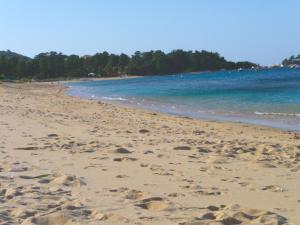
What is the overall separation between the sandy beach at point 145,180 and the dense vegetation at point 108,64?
107 metres

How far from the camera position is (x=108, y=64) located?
140m

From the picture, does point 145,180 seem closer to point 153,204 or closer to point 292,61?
point 153,204

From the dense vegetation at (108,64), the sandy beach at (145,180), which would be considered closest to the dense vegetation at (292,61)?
the dense vegetation at (108,64)

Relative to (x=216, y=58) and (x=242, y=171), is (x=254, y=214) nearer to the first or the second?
(x=242, y=171)

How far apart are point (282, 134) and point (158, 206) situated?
26.9ft

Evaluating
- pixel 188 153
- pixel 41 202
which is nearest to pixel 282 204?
pixel 41 202

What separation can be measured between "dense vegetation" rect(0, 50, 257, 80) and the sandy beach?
10691 centimetres

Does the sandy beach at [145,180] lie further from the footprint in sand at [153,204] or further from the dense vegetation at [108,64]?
the dense vegetation at [108,64]

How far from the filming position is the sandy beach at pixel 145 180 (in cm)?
454

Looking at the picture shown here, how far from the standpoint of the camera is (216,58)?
15700cm

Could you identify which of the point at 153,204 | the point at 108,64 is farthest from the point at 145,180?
the point at 108,64

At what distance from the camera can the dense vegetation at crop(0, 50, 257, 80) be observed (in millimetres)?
118062

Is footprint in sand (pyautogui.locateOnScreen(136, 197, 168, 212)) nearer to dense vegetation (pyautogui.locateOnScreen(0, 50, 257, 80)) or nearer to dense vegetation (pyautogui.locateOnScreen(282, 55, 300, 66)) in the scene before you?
dense vegetation (pyautogui.locateOnScreen(0, 50, 257, 80))

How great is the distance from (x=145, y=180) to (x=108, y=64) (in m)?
135
